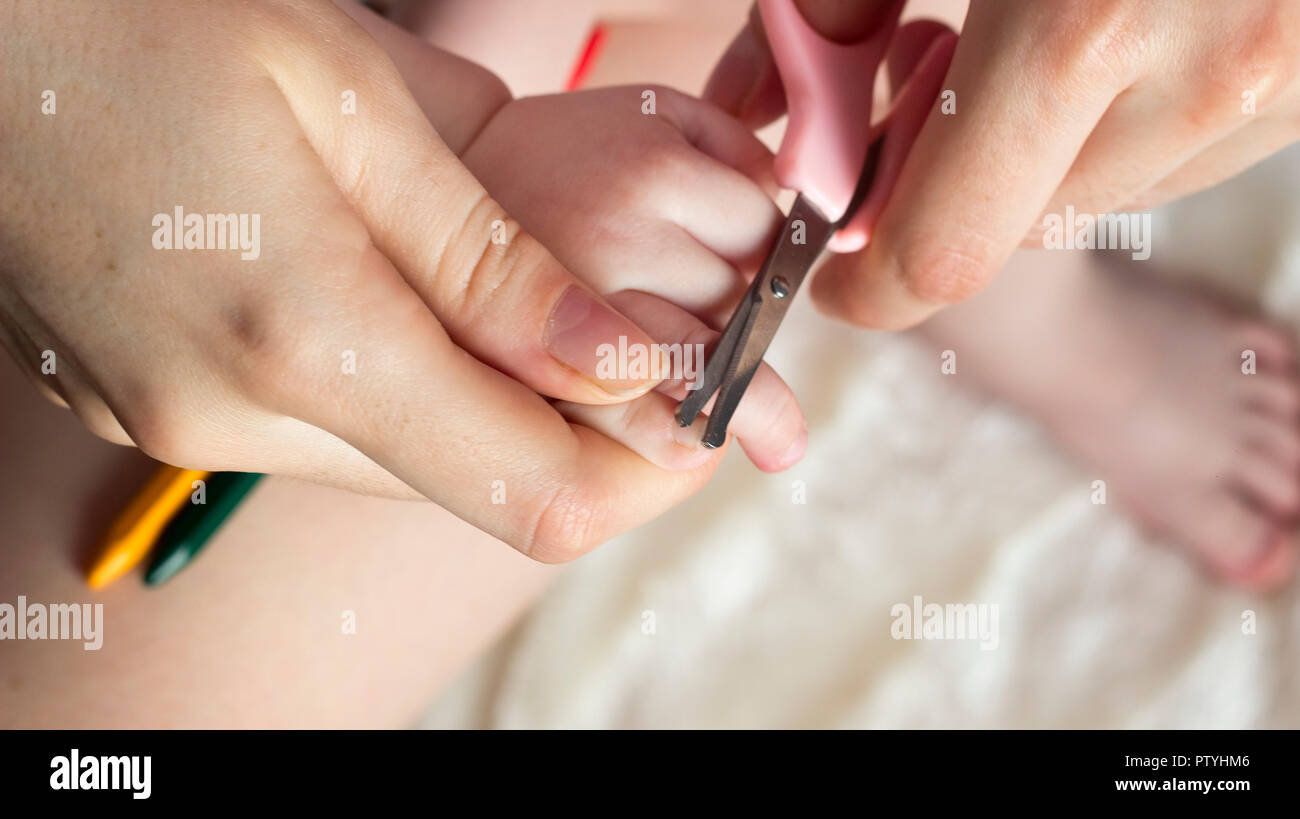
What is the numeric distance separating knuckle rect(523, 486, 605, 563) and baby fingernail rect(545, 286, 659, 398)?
2.0 inches

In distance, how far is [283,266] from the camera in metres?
0.37

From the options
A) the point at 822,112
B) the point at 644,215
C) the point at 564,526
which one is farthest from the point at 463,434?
the point at 822,112

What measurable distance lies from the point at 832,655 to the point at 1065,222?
1.54 ft

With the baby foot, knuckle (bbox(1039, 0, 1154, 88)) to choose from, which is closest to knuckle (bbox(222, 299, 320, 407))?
knuckle (bbox(1039, 0, 1154, 88))

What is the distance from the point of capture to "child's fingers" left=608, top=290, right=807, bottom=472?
46 cm

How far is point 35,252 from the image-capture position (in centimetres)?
39

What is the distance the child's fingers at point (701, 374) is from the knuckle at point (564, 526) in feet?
0.16

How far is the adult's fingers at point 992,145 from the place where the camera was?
1.46 feet

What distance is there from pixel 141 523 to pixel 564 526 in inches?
12.4

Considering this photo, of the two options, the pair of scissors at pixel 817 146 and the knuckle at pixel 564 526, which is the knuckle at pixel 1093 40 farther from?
the knuckle at pixel 564 526

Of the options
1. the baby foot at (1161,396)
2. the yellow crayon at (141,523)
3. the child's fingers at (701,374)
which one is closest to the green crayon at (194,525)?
the yellow crayon at (141,523)

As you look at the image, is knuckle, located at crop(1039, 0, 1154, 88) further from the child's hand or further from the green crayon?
the green crayon
